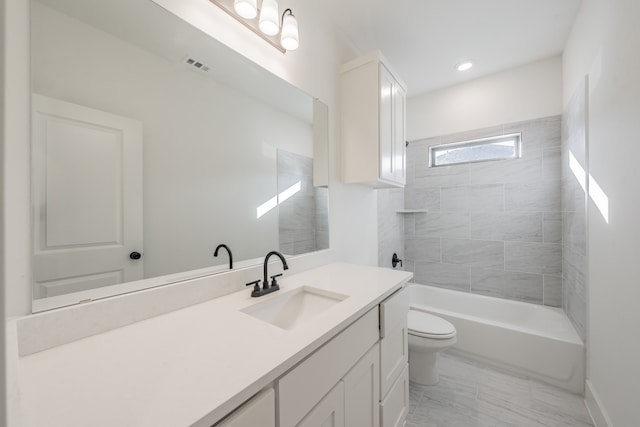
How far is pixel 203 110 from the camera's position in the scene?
3.60ft

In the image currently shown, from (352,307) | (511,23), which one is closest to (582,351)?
(352,307)

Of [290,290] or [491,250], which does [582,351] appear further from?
[290,290]

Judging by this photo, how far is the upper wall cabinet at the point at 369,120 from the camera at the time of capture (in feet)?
5.60

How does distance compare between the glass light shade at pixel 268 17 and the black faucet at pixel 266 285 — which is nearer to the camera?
the black faucet at pixel 266 285

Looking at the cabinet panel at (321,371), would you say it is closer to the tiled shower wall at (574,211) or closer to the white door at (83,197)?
the white door at (83,197)

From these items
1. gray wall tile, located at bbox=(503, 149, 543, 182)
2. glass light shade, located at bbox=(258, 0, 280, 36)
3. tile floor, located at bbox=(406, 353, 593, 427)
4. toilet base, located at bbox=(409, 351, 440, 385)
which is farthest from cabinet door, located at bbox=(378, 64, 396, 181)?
tile floor, located at bbox=(406, 353, 593, 427)

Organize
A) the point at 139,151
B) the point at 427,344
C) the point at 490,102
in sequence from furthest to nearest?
1. the point at 490,102
2. the point at 427,344
3. the point at 139,151

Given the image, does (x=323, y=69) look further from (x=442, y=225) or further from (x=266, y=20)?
(x=442, y=225)

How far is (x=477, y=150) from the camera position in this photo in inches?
105

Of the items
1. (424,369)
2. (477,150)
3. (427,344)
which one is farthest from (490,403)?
(477,150)

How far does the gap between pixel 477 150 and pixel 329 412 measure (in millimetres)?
2898

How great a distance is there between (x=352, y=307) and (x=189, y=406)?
2.00ft

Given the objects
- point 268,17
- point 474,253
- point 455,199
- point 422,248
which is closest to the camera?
point 268,17

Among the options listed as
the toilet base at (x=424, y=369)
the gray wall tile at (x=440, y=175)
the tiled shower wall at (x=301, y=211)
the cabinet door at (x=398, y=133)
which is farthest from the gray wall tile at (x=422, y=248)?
the tiled shower wall at (x=301, y=211)
